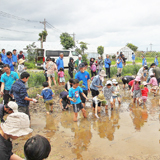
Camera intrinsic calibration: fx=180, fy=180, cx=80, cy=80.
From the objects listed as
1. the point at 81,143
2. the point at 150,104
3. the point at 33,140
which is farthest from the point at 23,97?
the point at 150,104

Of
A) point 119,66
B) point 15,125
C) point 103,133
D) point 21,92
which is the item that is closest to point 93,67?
point 119,66

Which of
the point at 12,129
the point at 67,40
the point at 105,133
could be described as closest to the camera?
the point at 12,129

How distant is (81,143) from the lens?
4.17 metres

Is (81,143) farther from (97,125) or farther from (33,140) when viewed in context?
(33,140)

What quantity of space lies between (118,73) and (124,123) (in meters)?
7.81

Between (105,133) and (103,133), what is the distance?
0.05 meters

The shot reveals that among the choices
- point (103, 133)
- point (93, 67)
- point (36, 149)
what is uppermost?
point (93, 67)

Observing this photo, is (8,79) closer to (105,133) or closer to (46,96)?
(46,96)

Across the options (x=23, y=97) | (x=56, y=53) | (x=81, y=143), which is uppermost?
(x=56, y=53)

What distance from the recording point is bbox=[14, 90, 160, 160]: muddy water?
3.72 meters

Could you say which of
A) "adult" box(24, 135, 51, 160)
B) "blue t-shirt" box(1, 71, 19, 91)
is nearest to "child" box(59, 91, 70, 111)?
"blue t-shirt" box(1, 71, 19, 91)

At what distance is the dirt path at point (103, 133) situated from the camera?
372cm

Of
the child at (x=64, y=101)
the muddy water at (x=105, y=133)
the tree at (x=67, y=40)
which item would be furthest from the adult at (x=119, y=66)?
the tree at (x=67, y=40)

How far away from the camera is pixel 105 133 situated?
4.68 meters
